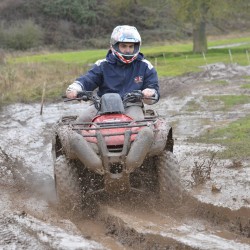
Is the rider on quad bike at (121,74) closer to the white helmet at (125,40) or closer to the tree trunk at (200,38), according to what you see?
the white helmet at (125,40)

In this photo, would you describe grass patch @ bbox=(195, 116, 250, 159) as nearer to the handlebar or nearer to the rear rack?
the handlebar

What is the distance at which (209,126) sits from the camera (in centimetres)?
1315

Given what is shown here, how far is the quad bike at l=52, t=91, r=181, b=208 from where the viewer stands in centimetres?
621

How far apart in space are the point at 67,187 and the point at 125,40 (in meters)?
1.94

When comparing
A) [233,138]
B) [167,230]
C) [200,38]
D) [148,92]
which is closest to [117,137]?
[148,92]

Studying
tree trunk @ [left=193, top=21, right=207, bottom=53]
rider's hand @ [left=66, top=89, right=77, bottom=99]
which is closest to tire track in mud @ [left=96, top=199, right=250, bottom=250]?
rider's hand @ [left=66, top=89, right=77, bottom=99]

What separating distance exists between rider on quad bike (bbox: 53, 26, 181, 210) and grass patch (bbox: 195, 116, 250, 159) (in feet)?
9.63

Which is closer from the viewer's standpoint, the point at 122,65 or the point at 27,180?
the point at 122,65

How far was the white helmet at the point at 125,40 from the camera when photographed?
285 inches

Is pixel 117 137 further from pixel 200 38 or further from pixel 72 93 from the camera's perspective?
pixel 200 38

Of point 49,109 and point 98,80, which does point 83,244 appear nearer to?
point 98,80

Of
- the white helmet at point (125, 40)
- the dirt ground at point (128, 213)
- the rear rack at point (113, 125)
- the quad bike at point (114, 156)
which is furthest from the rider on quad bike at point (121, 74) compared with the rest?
the dirt ground at point (128, 213)

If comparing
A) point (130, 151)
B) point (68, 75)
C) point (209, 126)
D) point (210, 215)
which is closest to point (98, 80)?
point (130, 151)

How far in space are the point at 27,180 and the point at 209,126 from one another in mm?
5464
